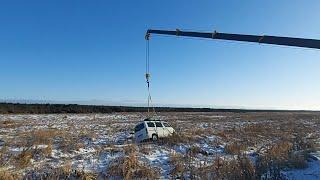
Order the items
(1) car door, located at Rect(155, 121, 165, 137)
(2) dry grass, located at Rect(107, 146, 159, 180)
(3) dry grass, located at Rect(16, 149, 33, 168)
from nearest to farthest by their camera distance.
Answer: (2) dry grass, located at Rect(107, 146, 159, 180)
(3) dry grass, located at Rect(16, 149, 33, 168)
(1) car door, located at Rect(155, 121, 165, 137)

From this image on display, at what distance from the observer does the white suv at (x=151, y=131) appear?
83.5 ft

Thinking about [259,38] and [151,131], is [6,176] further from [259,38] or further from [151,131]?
[151,131]

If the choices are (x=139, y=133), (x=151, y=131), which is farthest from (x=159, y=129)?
(x=139, y=133)

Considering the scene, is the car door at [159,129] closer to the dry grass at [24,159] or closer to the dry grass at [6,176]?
the dry grass at [24,159]

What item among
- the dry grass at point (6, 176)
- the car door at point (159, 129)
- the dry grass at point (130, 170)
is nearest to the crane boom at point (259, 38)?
the dry grass at point (130, 170)

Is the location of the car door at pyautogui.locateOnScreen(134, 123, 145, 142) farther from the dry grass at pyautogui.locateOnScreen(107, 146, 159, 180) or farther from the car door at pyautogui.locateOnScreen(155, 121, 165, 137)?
the dry grass at pyautogui.locateOnScreen(107, 146, 159, 180)

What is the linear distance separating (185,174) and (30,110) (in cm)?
7389

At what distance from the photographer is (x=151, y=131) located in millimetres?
25609

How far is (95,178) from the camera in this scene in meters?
12.1

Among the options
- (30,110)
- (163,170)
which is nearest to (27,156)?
(163,170)

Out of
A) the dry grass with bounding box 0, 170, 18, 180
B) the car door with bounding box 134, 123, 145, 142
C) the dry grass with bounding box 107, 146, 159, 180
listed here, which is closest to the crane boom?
the dry grass with bounding box 107, 146, 159, 180

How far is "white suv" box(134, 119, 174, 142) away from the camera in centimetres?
2545

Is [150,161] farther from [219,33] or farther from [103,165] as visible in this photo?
[219,33]

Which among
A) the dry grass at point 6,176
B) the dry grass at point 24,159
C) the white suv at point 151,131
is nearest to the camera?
the dry grass at point 6,176
